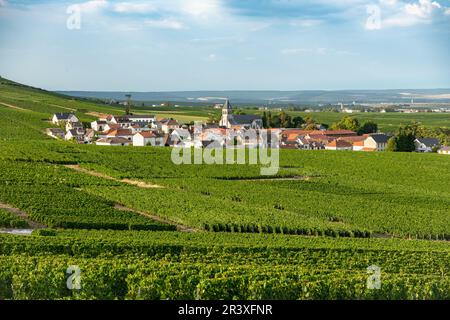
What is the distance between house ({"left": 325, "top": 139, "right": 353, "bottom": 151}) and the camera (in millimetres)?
88062

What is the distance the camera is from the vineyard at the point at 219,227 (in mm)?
18188

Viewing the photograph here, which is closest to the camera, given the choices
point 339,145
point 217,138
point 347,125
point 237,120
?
point 217,138

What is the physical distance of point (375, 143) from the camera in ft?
296

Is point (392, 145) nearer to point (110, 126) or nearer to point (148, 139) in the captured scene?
point (148, 139)

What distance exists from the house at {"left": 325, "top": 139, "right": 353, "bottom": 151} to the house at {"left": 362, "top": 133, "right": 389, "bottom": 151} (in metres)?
2.52

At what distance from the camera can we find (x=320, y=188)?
1834 inches

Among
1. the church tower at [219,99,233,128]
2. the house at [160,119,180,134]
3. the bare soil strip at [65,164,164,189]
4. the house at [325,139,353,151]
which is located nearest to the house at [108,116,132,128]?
the house at [160,119,180,134]

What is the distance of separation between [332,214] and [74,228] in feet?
46.4

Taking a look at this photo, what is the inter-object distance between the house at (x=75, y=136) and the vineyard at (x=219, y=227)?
82.5 feet

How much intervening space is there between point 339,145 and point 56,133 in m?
38.0

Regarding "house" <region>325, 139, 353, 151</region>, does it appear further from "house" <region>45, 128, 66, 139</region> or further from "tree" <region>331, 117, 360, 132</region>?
"house" <region>45, 128, 66, 139</region>
